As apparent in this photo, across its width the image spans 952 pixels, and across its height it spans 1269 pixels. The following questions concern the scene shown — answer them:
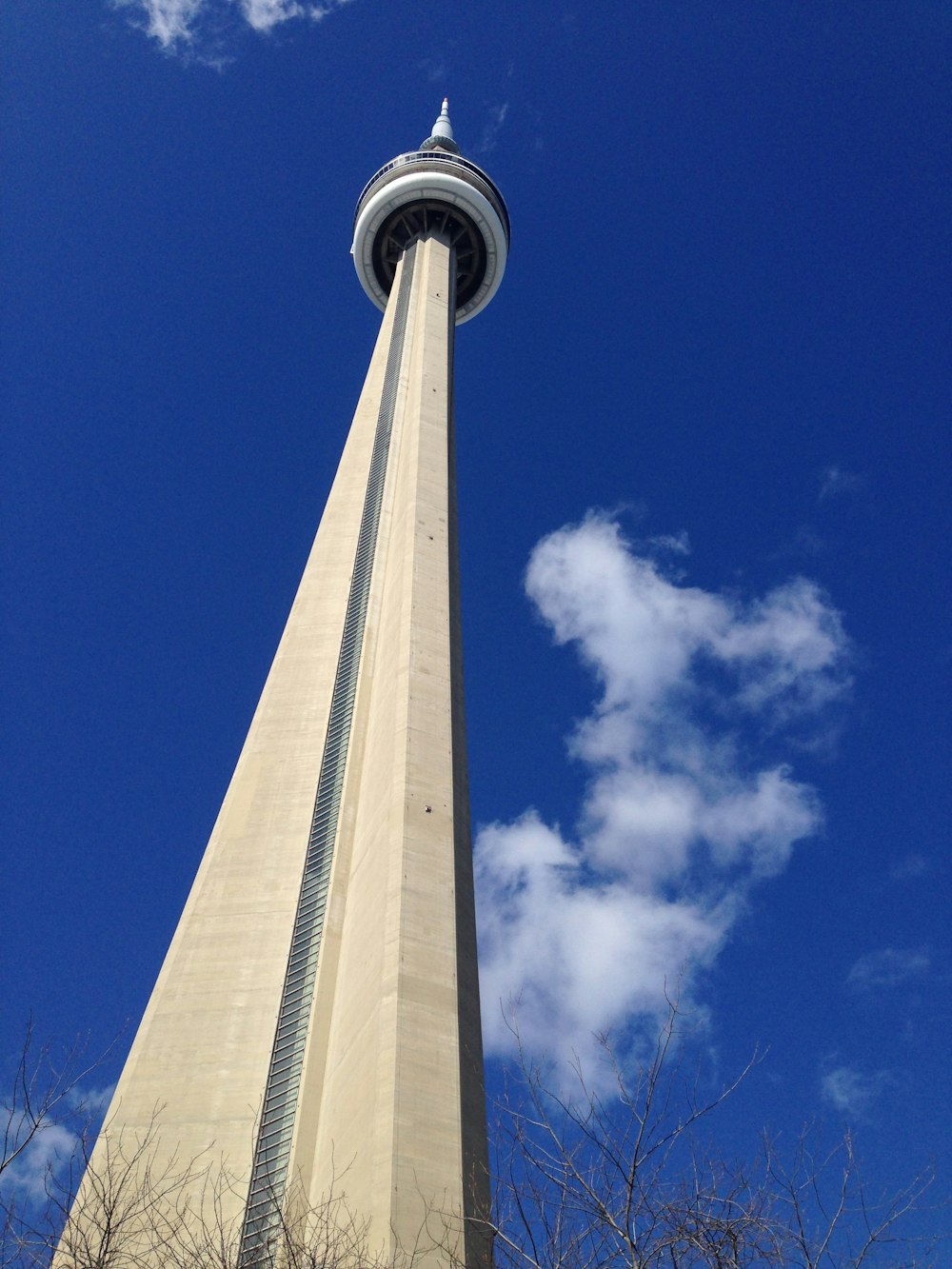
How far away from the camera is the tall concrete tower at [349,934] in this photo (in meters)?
11.4

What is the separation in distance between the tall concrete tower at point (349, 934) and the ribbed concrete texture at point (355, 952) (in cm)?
3

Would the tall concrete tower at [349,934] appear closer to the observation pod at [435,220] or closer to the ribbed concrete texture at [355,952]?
the ribbed concrete texture at [355,952]

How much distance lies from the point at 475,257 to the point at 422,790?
101 ft

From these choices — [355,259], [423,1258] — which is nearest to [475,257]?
[355,259]

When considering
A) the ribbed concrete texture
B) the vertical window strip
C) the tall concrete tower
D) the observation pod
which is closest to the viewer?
the ribbed concrete texture

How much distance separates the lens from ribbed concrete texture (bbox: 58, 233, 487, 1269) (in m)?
11.2

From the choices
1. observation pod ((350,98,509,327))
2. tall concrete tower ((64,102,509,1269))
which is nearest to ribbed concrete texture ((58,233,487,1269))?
tall concrete tower ((64,102,509,1269))

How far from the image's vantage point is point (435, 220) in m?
40.8

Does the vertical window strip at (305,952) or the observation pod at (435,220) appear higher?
the observation pod at (435,220)

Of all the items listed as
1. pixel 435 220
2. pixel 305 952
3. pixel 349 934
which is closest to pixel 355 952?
pixel 349 934

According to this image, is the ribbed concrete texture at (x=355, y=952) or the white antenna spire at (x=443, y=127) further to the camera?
the white antenna spire at (x=443, y=127)

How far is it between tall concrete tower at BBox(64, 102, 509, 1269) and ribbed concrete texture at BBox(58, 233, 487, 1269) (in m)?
0.03

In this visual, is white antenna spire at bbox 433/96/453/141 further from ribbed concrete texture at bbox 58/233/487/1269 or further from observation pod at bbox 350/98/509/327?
ribbed concrete texture at bbox 58/233/487/1269

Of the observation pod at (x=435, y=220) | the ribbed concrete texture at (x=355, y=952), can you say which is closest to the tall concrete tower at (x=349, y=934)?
the ribbed concrete texture at (x=355, y=952)
